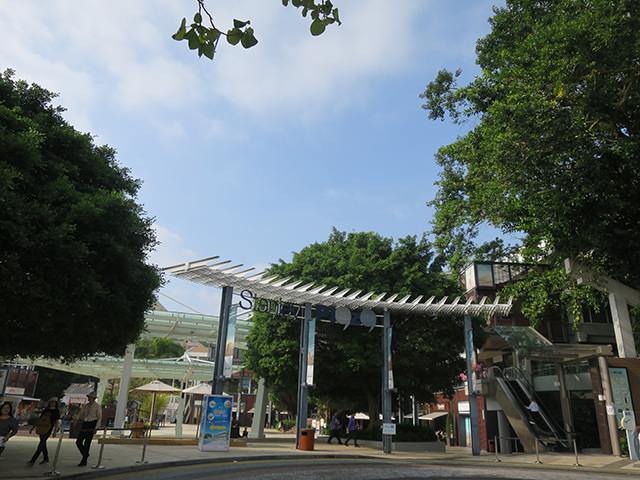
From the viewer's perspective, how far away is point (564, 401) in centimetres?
2412

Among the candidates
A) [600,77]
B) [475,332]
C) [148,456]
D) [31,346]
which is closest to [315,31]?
[31,346]

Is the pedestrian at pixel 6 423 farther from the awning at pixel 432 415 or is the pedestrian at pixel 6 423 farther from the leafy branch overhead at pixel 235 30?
the awning at pixel 432 415

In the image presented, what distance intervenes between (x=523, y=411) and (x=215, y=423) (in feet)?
54.2

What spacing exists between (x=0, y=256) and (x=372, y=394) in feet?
67.2

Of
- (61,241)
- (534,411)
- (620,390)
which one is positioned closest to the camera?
(61,241)

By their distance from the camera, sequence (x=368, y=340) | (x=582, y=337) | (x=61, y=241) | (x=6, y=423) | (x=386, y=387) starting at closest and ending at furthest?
(x=61, y=241)
(x=6, y=423)
(x=386, y=387)
(x=368, y=340)
(x=582, y=337)

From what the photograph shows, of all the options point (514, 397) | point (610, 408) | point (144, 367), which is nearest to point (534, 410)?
point (514, 397)

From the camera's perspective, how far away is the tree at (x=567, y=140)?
1399 centimetres

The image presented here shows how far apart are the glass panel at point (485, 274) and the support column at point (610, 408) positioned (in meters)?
12.6

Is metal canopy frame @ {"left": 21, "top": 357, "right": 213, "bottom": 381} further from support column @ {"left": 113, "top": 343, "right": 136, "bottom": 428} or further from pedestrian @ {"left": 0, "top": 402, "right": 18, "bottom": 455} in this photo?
pedestrian @ {"left": 0, "top": 402, "right": 18, "bottom": 455}

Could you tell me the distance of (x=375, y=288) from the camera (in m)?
22.8

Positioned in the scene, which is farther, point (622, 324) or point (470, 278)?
point (470, 278)

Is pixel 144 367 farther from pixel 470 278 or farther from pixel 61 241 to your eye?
pixel 61 241

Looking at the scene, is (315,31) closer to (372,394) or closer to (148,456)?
(148,456)
